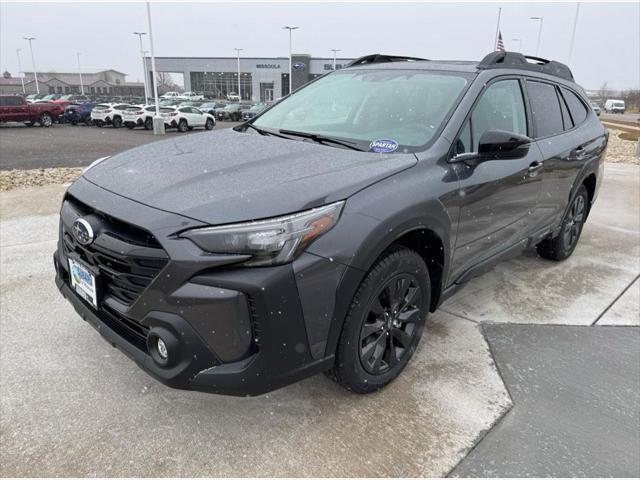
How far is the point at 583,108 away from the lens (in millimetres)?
4754

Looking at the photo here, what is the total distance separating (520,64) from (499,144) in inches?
50.0

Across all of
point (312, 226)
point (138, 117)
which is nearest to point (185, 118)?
point (138, 117)

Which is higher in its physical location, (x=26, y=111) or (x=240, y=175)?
(x=240, y=175)

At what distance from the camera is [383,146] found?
9.01ft

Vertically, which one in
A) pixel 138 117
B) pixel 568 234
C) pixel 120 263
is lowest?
pixel 138 117

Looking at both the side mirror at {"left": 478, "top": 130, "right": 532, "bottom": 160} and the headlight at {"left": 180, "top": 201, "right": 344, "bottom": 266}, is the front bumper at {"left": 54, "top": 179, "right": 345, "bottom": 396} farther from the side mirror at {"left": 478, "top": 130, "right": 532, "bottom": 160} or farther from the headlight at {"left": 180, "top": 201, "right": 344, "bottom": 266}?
the side mirror at {"left": 478, "top": 130, "right": 532, "bottom": 160}

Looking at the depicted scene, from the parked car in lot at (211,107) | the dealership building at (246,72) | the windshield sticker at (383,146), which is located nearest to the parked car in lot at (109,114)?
the parked car in lot at (211,107)

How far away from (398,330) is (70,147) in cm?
1638

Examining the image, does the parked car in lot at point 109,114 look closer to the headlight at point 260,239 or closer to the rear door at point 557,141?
the rear door at point 557,141

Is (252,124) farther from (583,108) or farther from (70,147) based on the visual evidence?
(70,147)

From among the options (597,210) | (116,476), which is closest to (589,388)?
(116,476)

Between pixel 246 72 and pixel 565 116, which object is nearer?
pixel 565 116

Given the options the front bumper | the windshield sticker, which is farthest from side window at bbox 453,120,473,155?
the front bumper

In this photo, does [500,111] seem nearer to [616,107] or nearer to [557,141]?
[557,141]
